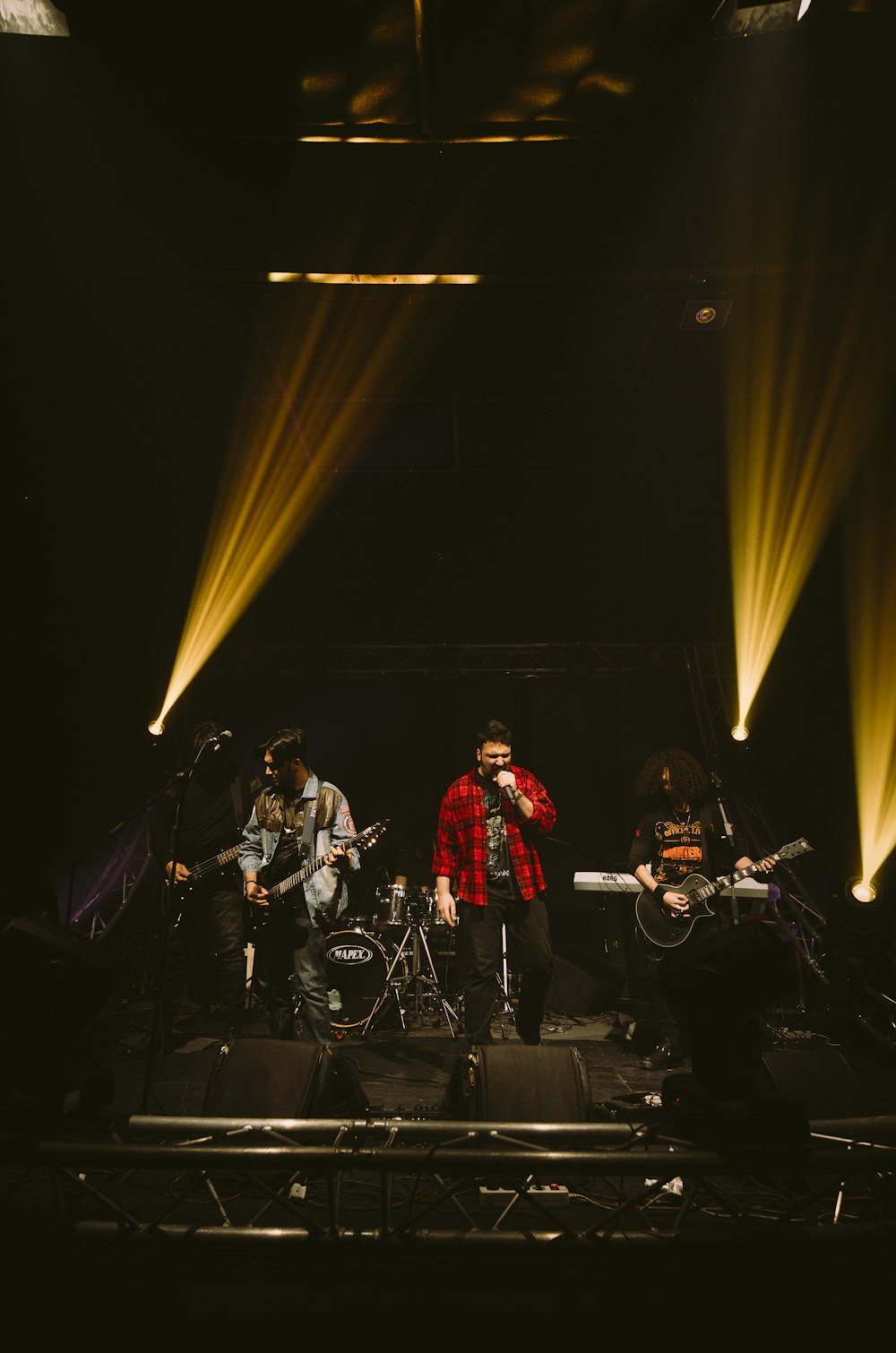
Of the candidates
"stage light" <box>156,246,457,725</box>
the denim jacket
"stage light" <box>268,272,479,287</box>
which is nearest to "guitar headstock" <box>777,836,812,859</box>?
the denim jacket

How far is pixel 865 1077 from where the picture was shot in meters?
4.93

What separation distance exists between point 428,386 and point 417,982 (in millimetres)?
6168

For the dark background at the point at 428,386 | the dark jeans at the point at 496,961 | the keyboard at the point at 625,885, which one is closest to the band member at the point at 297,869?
the dark jeans at the point at 496,961

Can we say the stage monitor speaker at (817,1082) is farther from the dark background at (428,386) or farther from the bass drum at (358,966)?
the bass drum at (358,966)

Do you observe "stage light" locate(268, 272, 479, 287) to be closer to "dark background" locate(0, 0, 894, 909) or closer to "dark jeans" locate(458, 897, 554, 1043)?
"dark background" locate(0, 0, 894, 909)

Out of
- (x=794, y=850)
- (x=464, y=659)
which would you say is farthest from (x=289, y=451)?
(x=794, y=850)

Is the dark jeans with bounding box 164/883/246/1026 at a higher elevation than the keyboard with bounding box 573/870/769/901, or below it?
below

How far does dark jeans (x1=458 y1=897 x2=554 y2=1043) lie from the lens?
163 inches

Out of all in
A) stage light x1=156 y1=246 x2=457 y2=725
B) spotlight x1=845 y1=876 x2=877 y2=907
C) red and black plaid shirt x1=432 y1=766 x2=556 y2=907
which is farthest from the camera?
stage light x1=156 y1=246 x2=457 y2=725

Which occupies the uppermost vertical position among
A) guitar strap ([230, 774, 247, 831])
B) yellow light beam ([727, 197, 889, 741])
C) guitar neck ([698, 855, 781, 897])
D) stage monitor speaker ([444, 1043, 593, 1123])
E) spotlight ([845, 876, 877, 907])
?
yellow light beam ([727, 197, 889, 741])

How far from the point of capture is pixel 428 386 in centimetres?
771

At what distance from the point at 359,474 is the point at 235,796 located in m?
4.99

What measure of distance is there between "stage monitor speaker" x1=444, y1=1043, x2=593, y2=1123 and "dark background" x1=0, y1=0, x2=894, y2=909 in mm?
2413

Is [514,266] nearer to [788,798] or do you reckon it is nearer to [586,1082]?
[586,1082]
